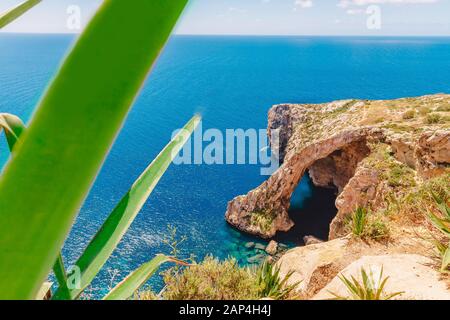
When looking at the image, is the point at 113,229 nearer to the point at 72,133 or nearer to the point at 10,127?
the point at 10,127

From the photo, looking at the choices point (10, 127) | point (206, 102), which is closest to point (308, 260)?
point (10, 127)

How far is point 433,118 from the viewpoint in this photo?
16312 millimetres

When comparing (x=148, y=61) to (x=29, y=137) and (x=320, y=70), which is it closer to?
(x=29, y=137)

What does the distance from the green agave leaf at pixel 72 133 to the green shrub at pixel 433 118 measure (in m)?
18.3

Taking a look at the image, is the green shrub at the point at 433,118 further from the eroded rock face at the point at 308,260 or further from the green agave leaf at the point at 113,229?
the green agave leaf at the point at 113,229

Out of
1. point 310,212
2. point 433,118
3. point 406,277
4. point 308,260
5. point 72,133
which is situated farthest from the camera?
point 310,212

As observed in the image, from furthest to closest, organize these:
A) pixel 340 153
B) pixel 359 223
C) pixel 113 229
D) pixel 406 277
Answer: pixel 340 153 < pixel 359 223 < pixel 406 277 < pixel 113 229

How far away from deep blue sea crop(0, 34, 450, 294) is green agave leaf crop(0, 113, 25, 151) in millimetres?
206

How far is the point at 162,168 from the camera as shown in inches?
23.6

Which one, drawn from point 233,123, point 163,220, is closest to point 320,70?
point 233,123

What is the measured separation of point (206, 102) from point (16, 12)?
39939mm

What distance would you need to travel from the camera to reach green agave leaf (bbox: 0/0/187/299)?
0.73 ft

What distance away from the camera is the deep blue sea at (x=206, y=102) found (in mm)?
26016

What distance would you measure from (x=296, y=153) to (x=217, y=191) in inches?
573
